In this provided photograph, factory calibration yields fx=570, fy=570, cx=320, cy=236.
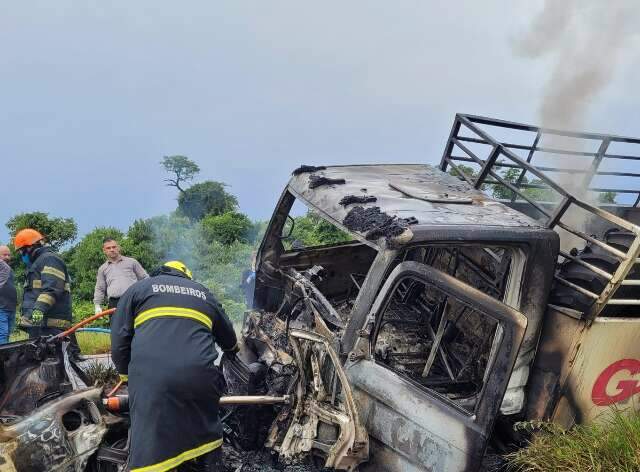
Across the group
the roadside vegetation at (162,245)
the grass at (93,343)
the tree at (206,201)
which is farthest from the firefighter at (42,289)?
the tree at (206,201)

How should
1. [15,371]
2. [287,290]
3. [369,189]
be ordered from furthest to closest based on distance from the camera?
[287,290] → [369,189] → [15,371]

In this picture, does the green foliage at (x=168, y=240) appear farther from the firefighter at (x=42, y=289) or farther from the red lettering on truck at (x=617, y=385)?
the red lettering on truck at (x=617, y=385)

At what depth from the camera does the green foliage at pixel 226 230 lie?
17.7 meters

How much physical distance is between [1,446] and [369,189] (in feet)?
8.47

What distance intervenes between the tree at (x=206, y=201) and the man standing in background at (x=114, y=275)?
14889 mm

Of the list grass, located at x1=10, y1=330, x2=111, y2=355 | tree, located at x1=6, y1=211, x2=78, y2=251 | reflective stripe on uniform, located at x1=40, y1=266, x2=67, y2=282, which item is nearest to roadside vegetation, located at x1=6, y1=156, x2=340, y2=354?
tree, located at x1=6, y1=211, x2=78, y2=251

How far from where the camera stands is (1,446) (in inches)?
111

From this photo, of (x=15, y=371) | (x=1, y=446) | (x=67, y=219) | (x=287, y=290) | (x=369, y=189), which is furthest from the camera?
(x=67, y=219)

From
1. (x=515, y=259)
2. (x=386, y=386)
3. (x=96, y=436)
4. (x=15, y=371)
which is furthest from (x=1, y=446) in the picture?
(x=515, y=259)

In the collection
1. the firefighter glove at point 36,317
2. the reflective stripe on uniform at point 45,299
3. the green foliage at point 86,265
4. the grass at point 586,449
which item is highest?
the grass at point 586,449

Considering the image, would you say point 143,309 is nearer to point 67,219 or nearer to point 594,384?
point 594,384

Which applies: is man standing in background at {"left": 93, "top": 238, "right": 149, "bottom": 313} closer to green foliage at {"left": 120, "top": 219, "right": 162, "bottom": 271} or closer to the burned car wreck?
the burned car wreck

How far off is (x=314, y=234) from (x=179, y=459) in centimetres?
413

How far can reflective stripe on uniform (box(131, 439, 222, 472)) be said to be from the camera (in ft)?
9.08
